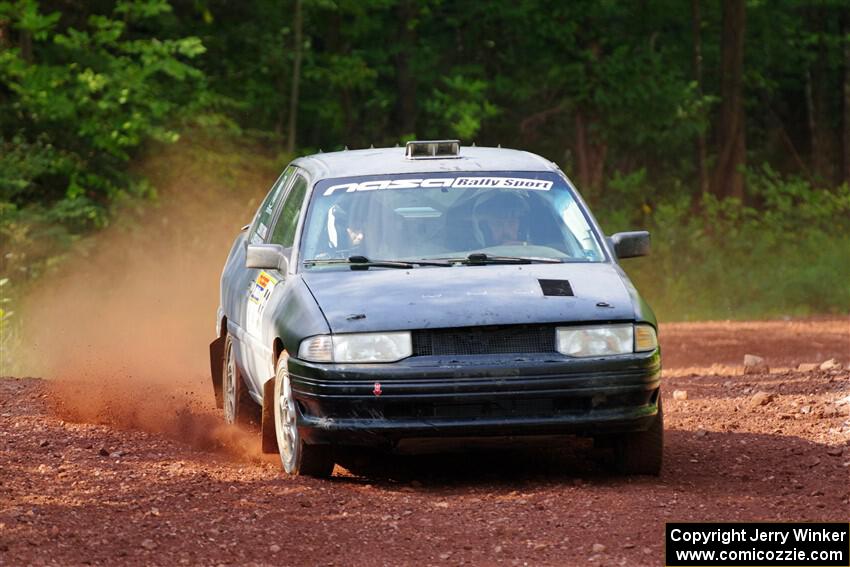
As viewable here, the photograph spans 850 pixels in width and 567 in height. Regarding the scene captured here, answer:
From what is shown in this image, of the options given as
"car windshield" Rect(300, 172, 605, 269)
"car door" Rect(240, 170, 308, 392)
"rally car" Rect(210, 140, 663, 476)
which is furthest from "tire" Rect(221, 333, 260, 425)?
"car windshield" Rect(300, 172, 605, 269)

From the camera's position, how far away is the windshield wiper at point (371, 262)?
27.0 feet

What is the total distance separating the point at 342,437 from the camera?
24.5ft

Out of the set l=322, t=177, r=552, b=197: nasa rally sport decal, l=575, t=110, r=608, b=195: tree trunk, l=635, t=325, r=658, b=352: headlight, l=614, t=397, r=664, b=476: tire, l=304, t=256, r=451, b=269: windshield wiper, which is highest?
l=322, t=177, r=552, b=197: nasa rally sport decal

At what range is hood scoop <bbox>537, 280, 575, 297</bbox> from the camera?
769 centimetres

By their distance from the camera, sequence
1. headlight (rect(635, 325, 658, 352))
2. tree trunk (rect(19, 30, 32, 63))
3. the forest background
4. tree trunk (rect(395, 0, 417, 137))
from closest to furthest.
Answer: headlight (rect(635, 325, 658, 352)), the forest background, tree trunk (rect(19, 30, 32, 63)), tree trunk (rect(395, 0, 417, 137))

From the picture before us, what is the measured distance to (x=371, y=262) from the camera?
27.2 feet

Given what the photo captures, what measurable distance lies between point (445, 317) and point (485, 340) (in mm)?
226

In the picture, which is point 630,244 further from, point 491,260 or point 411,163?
point 411,163

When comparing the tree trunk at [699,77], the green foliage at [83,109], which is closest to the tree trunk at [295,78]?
the green foliage at [83,109]

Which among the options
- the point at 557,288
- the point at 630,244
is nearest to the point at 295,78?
the point at 630,244

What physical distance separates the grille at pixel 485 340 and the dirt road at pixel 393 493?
700mm

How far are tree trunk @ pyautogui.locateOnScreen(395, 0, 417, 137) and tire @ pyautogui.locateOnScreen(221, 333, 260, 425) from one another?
21.4 m

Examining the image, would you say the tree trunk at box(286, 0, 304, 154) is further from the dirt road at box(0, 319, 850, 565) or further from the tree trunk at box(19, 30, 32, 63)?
→ the dirt road at box(0, 319, 850, 565)

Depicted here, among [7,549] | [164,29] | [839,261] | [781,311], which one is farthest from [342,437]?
[164,29]
